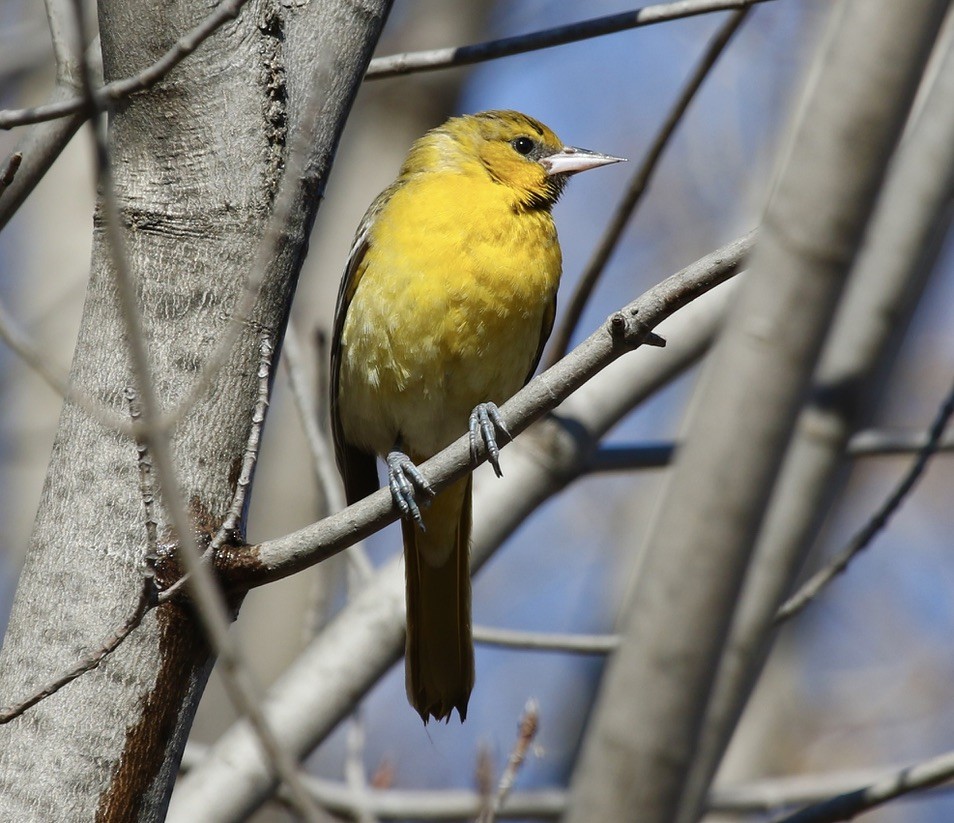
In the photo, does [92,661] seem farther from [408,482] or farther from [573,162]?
[573,162]

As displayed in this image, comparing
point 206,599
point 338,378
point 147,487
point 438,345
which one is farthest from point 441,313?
point 206,599

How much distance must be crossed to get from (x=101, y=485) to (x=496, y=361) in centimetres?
181

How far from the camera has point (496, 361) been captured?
152 inches

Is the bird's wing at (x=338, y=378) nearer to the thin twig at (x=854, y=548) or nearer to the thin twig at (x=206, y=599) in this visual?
the thin twig at (x=854, y=548)

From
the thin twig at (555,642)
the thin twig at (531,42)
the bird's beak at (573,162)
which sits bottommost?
the thin twig at (555,642)

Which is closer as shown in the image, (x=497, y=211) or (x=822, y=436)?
(x=822, y=436)

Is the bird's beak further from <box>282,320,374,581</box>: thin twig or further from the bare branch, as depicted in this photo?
the bare branch

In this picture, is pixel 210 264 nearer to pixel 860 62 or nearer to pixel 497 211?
pixel 860 62

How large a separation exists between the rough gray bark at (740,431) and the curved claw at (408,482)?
37.0 inches

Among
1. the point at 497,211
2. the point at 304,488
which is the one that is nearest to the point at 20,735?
the point at 497,211

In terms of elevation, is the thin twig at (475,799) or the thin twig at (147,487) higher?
the thin twig at (475,799)

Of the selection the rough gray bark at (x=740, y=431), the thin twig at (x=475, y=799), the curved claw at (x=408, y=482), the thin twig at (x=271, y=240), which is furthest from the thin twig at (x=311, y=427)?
the rough gray bark at (x=740, y=431)

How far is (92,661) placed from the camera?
2125 mm

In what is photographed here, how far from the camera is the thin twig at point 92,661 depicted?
83.3 inches
